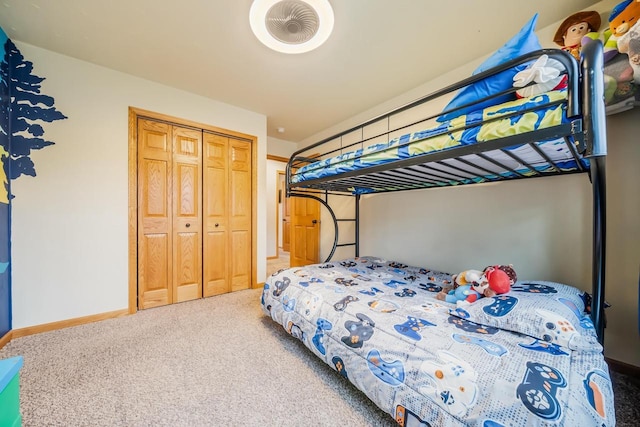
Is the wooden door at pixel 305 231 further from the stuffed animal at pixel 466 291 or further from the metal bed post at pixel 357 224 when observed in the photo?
the stuffed animal at pixel 466 291

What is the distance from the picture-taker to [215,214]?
107 inches

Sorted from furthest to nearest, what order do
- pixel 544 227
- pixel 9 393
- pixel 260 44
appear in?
pixel 260 44 < pixel 544 227 < pixel 9 393

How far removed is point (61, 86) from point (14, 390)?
8.05 ft

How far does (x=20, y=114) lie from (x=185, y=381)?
240 cm

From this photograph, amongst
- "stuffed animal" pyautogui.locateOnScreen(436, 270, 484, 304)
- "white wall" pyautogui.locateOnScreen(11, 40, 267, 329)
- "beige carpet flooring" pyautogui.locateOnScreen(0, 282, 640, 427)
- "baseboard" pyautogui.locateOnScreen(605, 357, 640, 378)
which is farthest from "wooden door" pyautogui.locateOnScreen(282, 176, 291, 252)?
"baseboard" pyautogui.locateOnScreen(605, 357, 640, 378)

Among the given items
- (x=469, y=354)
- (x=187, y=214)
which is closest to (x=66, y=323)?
(x=187, y=214)

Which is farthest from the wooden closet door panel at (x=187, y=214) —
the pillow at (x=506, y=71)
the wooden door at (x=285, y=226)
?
the wooden door at (x=285, y=226)

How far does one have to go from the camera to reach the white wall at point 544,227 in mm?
1342

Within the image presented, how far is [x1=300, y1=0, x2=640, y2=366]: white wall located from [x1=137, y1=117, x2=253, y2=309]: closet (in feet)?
6.45

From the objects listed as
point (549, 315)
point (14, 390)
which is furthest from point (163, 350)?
point (549, 315)

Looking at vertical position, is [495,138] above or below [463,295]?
above

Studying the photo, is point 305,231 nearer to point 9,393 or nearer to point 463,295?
point 463,295

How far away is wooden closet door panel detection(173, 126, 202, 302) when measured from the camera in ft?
8.13

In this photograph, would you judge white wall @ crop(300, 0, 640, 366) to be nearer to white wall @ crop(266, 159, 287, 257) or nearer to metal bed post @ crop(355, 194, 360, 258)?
metal bed post @ crop(355, 194, 360, 258)
